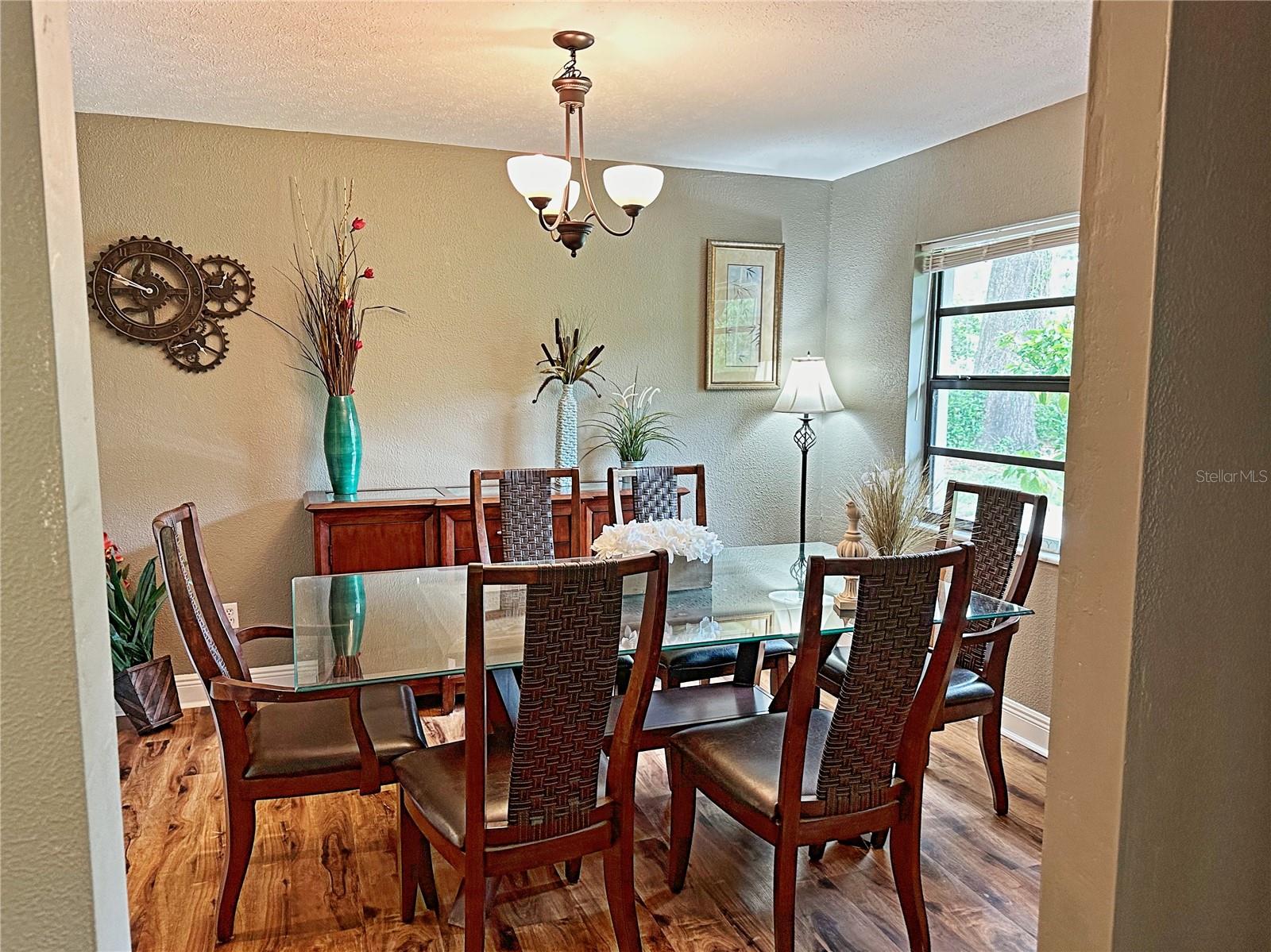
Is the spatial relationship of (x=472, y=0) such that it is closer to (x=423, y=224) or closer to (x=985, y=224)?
(x=423, y=224)

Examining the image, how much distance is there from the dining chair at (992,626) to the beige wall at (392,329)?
1801 mm

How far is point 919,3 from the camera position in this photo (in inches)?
97.1

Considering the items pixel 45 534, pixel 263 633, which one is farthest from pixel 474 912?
pixel 45 534

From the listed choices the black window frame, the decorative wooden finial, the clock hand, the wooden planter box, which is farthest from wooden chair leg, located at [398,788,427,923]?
the black window frame

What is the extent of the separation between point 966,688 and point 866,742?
84 centimetres

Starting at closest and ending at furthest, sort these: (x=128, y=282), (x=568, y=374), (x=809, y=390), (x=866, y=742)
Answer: (x=866, y=742) → (x=128, y=282) → (x=568, y=374) → (x=809, y=390)

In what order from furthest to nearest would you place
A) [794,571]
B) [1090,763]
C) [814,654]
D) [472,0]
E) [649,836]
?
1. [794,571]
2. [649,836]
3. [472,0]
4. [814,654]
5. [1090,763]

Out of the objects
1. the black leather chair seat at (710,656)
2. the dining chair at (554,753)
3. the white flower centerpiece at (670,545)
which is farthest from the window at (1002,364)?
the dining chair at (554,753)

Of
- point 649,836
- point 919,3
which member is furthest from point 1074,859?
point 919,3

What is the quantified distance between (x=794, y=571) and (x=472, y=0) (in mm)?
1954

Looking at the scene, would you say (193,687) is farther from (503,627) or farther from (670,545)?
(670,545)

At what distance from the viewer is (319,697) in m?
2.15

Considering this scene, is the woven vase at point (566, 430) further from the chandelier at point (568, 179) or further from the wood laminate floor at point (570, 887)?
the wood laminate floor at point (570, 887)

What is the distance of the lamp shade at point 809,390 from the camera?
14.3ft
